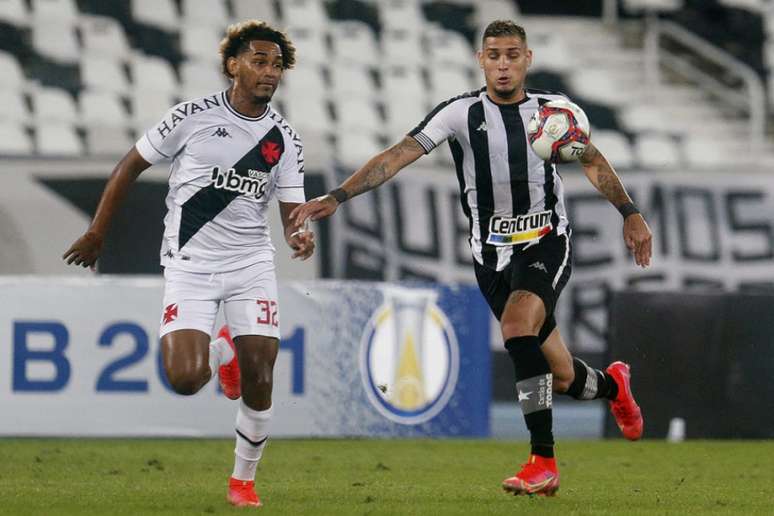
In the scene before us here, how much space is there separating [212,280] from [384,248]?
25.7ft

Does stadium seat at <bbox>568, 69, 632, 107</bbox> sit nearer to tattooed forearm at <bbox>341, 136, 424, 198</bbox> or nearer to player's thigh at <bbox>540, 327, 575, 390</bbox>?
player's thigh at <bbox>540, 327, 575, 390</bbox>

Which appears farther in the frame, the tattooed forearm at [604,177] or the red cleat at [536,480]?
the tattooed forearm at [604,177]

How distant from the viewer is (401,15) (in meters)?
19.7

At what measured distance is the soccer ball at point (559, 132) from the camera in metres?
7.63

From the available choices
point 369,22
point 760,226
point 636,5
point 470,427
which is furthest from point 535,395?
point 636,5

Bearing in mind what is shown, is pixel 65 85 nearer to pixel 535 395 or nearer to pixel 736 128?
pixel 736 128

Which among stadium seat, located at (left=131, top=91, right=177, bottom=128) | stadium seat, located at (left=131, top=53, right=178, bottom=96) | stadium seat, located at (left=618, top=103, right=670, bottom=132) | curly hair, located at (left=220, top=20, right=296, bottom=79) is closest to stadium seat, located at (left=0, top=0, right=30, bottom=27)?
stadium seat, located at (left=131, top=53, right=178, bottom=96)

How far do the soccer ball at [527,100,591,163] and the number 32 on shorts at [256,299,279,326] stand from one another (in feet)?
4.86

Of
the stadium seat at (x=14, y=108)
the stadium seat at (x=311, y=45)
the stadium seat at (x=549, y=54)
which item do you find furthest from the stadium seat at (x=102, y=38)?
the stadium seat at (x=549, y=54)

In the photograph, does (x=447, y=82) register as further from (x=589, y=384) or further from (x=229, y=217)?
(x=229, y=217)

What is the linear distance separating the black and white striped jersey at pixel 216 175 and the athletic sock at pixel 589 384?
1851 mm

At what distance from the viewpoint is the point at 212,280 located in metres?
7.43

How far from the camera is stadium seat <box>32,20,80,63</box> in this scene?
17.5 meters

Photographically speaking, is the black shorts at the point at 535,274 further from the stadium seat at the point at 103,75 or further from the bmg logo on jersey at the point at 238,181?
the stadium seat at the point at 103,75
